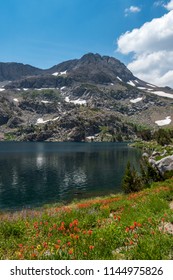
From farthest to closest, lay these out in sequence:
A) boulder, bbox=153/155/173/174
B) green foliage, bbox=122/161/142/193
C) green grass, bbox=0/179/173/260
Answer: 1. boulder, bbox=153/155/173/174
2. green foliage, bbox=122/161/142/193
3. green grass, bbox=0/179/173/260

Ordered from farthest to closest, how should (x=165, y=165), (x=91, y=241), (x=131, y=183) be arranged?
(x=165, y=165) → (x=131, y=183) → (x=91, y=241)

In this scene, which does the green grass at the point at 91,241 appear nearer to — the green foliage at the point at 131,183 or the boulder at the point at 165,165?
the green foliage at the point at 131,183

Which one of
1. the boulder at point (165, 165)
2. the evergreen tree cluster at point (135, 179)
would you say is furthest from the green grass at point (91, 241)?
the boulder at point (165, 165)

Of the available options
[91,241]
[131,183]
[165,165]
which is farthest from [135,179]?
[91,241]

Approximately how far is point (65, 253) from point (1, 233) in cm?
469

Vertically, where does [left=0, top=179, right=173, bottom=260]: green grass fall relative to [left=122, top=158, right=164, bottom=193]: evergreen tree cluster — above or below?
above

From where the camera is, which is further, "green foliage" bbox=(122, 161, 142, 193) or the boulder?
the boulder

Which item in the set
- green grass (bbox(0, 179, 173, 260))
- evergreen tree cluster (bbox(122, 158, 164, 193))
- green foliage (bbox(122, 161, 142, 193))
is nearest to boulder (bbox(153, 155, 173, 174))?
evergreen tree cluster (bbox(122, 158, 164, 193))

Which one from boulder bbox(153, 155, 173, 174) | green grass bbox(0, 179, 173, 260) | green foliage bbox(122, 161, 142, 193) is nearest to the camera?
green grass bbox(0, 179, 173, 260)

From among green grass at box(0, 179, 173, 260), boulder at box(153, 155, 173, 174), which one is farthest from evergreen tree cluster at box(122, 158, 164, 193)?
green grass at box(0, 179, 173, 260)

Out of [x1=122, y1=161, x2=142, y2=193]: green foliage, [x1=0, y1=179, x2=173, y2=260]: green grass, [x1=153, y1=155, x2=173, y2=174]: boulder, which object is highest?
[x1=0, y1=179, x2=173, y2=260]: green grass

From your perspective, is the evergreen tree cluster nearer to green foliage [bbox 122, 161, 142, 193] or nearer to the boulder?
green foliage [bbox 122, 161, 142, 193]

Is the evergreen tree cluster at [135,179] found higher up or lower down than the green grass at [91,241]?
lower down

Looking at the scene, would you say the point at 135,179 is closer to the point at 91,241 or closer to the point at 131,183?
the point at 131,183
